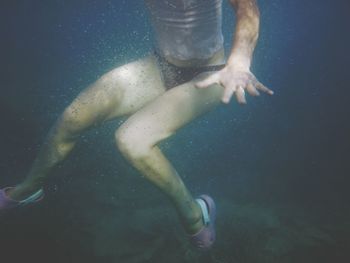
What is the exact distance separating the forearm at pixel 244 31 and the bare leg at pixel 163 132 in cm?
46

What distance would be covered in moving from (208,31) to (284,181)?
15.1 ft

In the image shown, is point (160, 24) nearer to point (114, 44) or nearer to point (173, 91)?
point (173, 91)

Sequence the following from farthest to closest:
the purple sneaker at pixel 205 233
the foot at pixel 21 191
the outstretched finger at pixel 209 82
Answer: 1. the foot at pixel 21 191
2. the purple sneaker at pixel 205 233
3. the outstretched finger at pixel 209 82

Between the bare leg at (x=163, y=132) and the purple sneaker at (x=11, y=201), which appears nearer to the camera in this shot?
the bare leg at (x=163, y=132)

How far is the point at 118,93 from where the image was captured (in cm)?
266

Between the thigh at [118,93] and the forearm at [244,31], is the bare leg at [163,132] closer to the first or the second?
the thigh at [118,93]

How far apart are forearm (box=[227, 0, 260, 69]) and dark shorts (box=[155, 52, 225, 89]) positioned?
17.8 inches

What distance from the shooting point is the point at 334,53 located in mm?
13898

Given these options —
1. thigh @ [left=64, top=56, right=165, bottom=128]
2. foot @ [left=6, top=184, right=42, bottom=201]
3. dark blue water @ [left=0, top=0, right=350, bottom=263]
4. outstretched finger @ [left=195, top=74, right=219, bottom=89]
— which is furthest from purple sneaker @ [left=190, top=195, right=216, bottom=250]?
foot @ [left=6, top=184, right=42, bottom=201]

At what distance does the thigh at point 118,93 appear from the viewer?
263 centimetres

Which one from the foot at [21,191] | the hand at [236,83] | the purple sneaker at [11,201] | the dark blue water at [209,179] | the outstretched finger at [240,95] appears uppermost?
the hand at [236,83]

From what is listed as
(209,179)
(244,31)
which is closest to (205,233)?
(244,31)

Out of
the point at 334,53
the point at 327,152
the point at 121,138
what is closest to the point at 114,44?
the point at 334,53

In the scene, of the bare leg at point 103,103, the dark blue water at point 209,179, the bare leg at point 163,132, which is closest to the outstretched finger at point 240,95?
the bare leg at point 163,132
